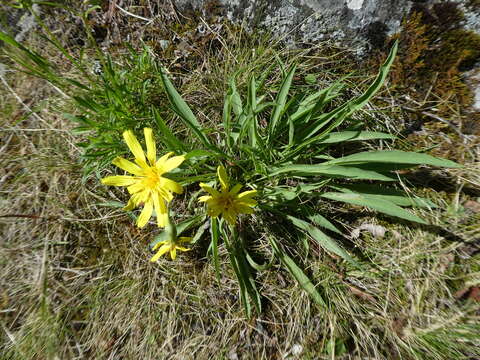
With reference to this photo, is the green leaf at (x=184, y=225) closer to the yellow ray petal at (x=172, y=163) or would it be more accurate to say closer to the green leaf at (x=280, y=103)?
the yellow ray petal at (x=172, y=163)

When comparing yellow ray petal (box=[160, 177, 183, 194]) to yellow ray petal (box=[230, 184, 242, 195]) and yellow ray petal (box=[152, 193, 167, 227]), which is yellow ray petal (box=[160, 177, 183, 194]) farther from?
yellow ray petal (box=[230, 184, 242, 195])

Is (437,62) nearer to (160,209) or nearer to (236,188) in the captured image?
(236,188)

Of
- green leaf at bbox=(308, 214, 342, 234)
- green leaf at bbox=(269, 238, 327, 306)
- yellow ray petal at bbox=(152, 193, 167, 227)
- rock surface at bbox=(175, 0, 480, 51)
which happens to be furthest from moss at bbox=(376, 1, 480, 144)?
yellow ray petal at bbox=(152, 193, 167, 227)

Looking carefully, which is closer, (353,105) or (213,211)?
(213,211)

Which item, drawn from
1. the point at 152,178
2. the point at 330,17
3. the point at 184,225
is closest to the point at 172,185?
the point at 152,178

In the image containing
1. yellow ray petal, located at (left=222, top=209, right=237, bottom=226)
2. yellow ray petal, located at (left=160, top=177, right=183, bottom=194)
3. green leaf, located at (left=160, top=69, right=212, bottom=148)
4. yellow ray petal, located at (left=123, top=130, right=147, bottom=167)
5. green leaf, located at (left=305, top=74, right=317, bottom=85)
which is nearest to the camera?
yellow ray petal, located at (left=160, top=177, right=183, bottom=194)

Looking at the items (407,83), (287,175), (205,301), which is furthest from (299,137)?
(205,301)
